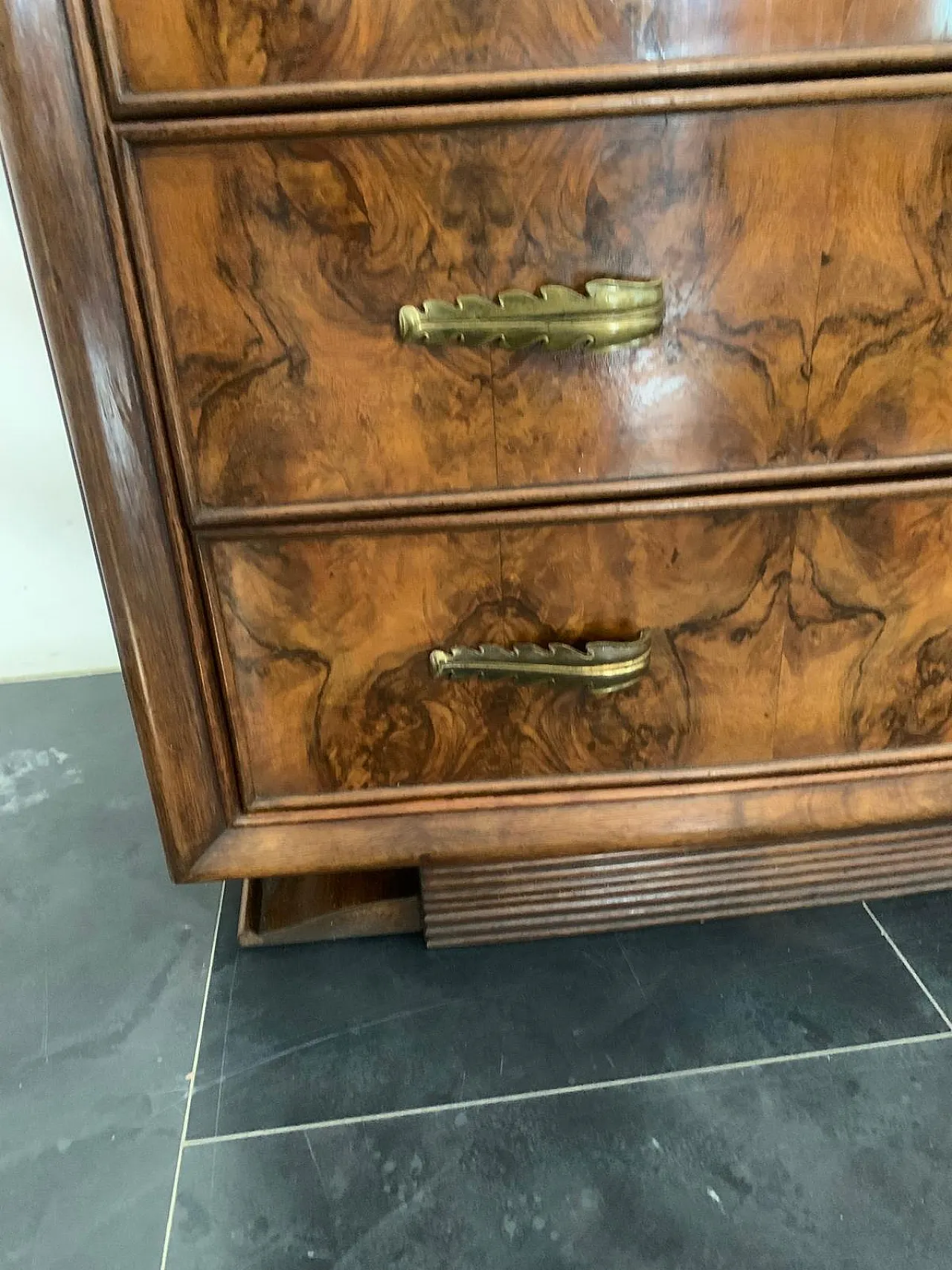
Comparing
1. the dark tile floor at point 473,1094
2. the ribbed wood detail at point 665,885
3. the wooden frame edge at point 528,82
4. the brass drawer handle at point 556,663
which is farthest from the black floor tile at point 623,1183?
the wooden frame edge at point 528,82

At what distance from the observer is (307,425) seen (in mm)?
564

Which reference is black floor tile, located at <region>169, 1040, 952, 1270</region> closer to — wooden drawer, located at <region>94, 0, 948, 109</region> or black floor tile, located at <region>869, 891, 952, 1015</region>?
black floor tile, located at <region>869, 891, 952, 1015</region>

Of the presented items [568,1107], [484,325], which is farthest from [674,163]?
[568,1107]

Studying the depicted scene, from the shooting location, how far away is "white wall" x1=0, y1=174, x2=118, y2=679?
1.01 m

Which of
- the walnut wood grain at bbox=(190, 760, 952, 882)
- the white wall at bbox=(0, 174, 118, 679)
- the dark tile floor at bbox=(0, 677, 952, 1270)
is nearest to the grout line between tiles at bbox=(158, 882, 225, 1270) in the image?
the dark tile floor at bbox=(0, 677, 952, 1270)

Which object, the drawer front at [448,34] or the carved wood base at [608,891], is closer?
the drawer front at [448,34]

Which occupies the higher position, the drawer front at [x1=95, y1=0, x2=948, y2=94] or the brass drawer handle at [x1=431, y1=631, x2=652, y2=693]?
the drawer front at [x1=95, y1=0, x2=948, y2=94]

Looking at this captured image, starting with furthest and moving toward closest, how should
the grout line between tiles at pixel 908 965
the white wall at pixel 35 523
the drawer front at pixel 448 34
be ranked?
the white wall at pixel 35 523, the grout line between tiles at pixel 908 965, the drawer front at pixel 448 34

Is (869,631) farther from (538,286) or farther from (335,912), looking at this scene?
(335,912)

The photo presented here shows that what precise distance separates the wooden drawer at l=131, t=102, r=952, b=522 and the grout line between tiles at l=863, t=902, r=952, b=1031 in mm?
405

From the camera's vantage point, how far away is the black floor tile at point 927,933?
0.74 metres

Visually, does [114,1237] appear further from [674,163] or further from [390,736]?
[674,163]

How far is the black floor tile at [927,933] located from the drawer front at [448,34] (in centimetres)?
64

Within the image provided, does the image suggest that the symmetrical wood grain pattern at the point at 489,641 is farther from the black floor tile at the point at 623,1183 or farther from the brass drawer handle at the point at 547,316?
the black floor tile at the point at 623,1183
